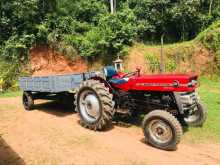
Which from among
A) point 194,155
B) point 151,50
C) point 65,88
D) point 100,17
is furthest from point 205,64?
point 194,155

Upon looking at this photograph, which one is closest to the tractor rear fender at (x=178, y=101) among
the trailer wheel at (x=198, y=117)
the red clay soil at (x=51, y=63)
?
the trailer wheel at (x=198, y=117)

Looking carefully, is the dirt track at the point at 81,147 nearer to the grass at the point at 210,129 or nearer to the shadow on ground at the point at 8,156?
the shadow on ground at the point at 8,156

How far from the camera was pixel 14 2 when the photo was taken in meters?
17.0

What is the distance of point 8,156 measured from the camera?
17.1ft

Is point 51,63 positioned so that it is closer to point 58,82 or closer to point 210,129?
point 58,82

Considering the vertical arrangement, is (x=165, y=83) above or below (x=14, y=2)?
below

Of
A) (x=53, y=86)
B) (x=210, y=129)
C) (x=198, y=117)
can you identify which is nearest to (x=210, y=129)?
(x=210, y=129)

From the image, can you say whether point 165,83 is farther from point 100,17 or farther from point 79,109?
point 100,17

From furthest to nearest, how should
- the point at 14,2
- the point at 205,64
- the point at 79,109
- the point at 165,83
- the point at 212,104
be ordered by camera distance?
1. the point at 14,2
2. the point at 205,64
3. the point at 212,104
4. the point at 79,109
5. the point at 165,83

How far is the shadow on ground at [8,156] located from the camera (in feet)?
16.1

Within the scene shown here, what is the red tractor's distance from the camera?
530 centimetres

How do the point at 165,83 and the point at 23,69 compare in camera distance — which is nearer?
the point at 165,83

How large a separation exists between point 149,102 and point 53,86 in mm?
3288

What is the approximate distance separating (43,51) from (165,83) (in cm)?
1482
